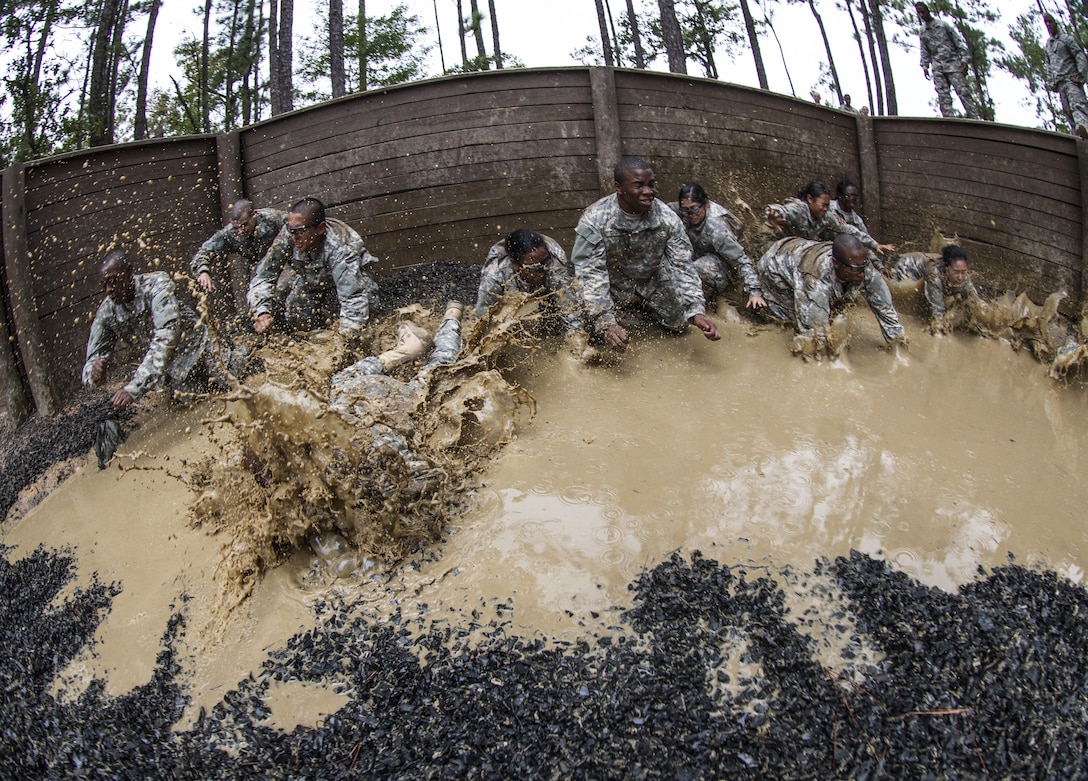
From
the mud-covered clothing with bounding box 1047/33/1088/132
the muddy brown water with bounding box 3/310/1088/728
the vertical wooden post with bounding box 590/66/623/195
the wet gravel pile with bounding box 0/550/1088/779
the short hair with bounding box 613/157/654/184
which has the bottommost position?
the wet gravel pile with bounding box 0/550/1088/779

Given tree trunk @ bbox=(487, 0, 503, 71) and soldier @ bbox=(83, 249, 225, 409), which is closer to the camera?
soldier @ bbox=(83, 249, 225, 409)

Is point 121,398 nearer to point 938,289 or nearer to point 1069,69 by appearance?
point 938,289

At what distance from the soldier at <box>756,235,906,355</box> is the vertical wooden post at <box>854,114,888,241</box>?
1.67 meters

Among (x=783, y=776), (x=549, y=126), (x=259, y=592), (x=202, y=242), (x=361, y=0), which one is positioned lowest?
(x=783, y=776)

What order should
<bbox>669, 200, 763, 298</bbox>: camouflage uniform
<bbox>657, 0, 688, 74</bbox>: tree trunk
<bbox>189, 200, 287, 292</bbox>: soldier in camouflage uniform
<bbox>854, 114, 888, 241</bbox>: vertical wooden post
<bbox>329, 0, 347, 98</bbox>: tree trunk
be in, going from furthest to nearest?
<bbox>329, 0, 347, 98</bbox>: tree trunk
<bbox>657, 0, 688, 74</bbox>: tree trunk
<bbox>854, 114, 888, 241</bbox>: vertical wooden post
<bbox>669, 200, 763, 298</bbox>: camouflage uniform
<bbox>189, 200, 287, 292</bbox>: soldier in camouflage uniform

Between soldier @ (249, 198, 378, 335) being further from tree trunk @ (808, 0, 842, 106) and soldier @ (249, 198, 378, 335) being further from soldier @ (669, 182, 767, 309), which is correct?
tree trunk @ (808, 0, 842, 106)

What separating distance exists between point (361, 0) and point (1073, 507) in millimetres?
19516

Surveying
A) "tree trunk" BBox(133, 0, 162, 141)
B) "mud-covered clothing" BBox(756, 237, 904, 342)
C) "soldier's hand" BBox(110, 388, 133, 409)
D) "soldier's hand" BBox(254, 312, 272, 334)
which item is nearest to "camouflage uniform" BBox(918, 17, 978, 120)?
"mud-covered clothing" BBox(756, 237, 904, 342)

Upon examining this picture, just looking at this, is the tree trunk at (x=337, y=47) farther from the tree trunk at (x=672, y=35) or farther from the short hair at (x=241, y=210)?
the short hair at (x=241, y=210)

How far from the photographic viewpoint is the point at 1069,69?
9297mm

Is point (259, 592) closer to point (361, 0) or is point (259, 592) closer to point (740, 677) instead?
point (740, 677)

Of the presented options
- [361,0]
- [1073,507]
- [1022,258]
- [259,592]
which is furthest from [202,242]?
[361,0]

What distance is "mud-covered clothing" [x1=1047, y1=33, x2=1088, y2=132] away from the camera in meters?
9.23

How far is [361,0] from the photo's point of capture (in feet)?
61.4
